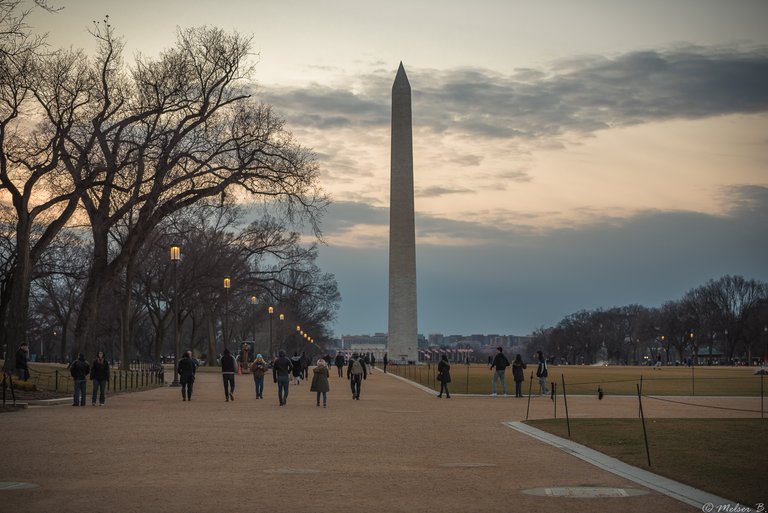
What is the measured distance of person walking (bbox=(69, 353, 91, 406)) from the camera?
111 ft

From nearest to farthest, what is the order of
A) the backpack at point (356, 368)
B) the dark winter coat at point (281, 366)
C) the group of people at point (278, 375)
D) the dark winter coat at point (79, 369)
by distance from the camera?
the dark winter coat at point (79, 369) < the group of people at point (278, 375) < the dark winter coat at point (281, 366) < the backpack at point (356, 368)

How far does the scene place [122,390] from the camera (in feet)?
150

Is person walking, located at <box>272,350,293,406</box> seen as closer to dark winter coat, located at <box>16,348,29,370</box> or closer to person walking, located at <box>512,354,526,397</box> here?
person walking, located at <box>512,354,526,397</box>

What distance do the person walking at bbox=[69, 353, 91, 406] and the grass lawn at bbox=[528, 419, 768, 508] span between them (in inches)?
588

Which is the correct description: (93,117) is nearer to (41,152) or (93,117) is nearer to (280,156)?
(41,152)

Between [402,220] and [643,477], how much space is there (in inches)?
2867

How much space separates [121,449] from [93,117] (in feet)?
96.8

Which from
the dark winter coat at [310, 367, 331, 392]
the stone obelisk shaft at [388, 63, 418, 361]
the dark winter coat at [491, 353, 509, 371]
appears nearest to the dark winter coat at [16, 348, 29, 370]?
the dark winter coat at [310, 367, 331, 392]

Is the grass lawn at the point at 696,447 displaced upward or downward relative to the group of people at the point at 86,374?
downward

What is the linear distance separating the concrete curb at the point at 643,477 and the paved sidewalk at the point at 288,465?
0.22 meters

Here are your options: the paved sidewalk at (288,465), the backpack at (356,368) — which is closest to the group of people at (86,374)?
the paved sidewalk at (288,465)

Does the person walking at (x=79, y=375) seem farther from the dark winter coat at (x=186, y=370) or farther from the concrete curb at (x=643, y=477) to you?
the concrete curb at (x=643, y=477)

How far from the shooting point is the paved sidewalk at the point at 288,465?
12922mm

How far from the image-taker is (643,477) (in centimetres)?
1529
